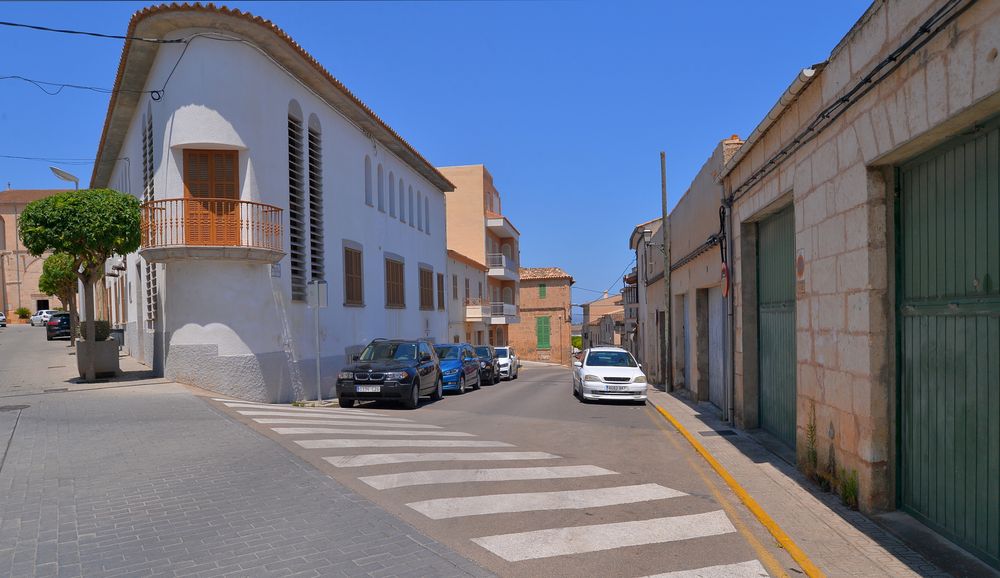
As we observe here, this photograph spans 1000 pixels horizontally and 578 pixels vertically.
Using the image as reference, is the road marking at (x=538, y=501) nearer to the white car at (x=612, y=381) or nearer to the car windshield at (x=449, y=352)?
the white car at (x=612, y=381)

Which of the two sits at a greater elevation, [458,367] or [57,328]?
[57,328]

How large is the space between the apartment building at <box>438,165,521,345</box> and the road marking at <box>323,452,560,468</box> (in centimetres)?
3082

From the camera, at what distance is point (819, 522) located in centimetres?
617

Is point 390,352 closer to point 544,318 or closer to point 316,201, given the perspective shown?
point 316,201

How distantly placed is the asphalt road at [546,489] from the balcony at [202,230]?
3.73 metres

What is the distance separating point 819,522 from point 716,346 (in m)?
9.77

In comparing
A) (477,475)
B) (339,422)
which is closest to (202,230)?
(339,422)

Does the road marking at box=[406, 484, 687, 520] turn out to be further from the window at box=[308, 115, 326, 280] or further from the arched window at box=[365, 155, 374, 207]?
the arched window at box=[365, 155, 374, 207]

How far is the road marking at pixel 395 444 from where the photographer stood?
9.37m

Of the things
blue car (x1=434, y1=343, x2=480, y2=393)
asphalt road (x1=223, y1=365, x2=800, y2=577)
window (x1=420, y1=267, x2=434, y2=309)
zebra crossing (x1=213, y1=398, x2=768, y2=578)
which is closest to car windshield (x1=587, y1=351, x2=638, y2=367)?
asphalt road (x1=223, y1=365, x2=800, y2=577)

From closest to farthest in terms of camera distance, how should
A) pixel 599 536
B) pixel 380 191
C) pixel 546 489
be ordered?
pixel 599 536 < pixel 546 489 < pixel 380 191

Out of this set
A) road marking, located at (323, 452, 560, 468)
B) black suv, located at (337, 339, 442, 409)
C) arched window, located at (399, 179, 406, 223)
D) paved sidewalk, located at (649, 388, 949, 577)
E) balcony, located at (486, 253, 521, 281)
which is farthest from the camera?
balcony, located at (486, 253, 521, 281)

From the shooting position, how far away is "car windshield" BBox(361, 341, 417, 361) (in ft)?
54.2

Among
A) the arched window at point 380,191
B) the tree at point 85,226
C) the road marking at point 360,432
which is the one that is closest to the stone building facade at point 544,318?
the arched window at point 380,191
